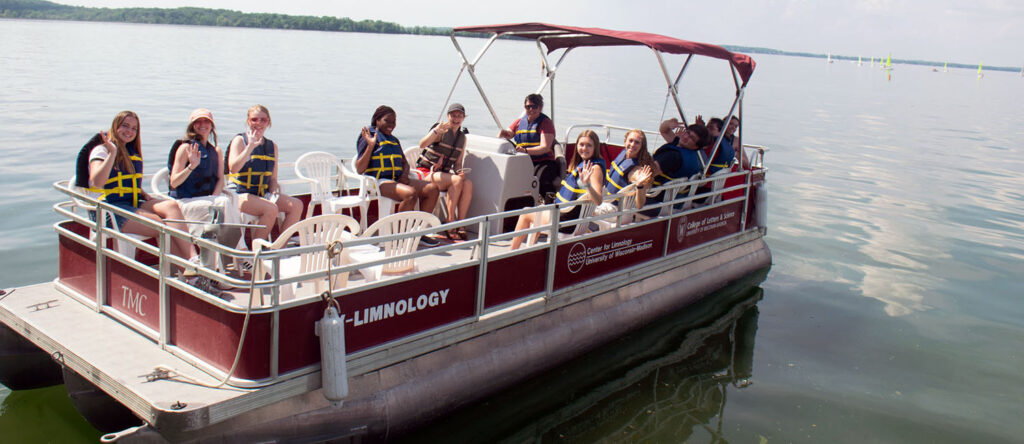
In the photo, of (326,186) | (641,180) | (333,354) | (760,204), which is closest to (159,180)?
(326,186)

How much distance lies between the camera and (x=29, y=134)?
55.2 ft

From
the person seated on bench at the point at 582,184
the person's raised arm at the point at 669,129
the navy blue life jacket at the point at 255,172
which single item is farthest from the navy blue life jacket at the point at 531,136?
the navy blue life jacket at the point at 255,172

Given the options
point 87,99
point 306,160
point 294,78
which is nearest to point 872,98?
point 294,78

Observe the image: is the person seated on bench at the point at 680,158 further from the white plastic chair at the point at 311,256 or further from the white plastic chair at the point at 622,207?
the white plastic chair at the point at 311,256

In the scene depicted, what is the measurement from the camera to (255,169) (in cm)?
575

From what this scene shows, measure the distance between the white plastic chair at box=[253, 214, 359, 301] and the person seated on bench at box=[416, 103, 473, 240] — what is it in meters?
1.93

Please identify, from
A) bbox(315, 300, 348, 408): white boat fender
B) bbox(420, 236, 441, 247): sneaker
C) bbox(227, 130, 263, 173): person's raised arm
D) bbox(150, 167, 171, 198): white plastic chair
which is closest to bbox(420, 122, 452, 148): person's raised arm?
→ bbox(420, 236, 441, 247): sneaker

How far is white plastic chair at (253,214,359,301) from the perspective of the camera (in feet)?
14.8

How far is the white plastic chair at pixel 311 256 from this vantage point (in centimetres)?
451

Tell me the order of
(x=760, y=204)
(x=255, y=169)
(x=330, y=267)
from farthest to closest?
(x=760, y=204)
(x=255, y=169)
(x=330, y=267)

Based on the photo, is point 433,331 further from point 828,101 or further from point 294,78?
point 828,101

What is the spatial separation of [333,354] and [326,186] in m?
3.06

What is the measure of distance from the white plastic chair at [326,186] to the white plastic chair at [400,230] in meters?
1.28

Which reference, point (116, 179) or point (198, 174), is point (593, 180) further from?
point (116, 179)
